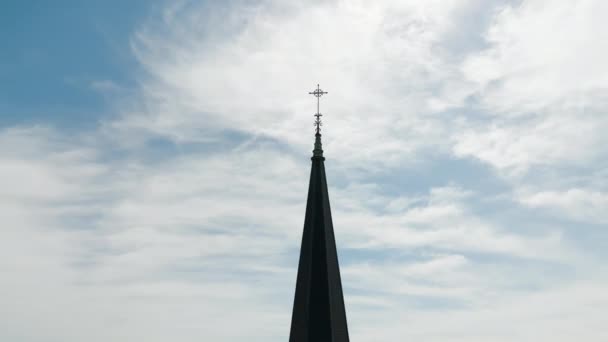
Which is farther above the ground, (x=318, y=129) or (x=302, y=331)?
(x=318, y=129)

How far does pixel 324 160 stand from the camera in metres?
79.1

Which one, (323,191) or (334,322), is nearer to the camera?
(334,322)

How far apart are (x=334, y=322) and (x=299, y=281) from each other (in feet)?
17.2

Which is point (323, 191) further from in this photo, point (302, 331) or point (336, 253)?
point (302, 331)

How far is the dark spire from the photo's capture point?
71.2 m

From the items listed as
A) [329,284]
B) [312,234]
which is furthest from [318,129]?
[329,284]

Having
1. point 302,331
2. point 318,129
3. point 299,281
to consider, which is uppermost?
point 318,129

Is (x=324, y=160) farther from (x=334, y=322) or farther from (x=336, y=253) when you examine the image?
(x=334, y=322)

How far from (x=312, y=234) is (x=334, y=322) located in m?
8.63

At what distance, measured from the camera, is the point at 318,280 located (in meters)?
73.1

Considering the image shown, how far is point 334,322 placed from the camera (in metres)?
71.4

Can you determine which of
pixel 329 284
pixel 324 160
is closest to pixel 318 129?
pixel 324 160

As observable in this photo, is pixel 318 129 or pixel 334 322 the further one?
pixel 318 129

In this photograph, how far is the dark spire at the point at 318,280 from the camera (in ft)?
234
